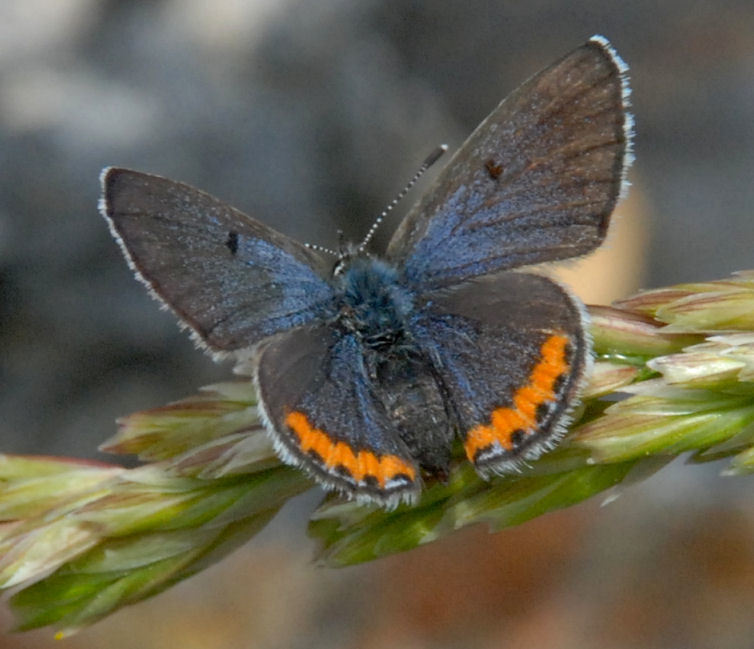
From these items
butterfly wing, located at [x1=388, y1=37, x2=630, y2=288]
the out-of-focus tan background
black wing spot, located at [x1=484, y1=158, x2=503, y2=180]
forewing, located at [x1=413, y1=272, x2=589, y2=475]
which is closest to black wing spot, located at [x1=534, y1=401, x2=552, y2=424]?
forewing, located at [x1=413, y1=272, x2=589, y2=475]

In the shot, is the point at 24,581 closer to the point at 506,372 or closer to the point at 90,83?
the point at 506,372

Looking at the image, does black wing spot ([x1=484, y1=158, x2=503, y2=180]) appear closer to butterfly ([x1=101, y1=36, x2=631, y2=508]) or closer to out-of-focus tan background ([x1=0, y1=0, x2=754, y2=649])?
butterfly ([x1=101, y1=36, x2=631, y2=508])

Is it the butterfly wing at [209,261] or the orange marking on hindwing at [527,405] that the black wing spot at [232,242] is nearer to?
the butterfly wing at [209,261]

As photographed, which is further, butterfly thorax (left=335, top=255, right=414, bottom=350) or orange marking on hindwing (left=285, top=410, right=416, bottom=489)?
butterfly thorax (left=335, top=255, right=414, bottom=350)

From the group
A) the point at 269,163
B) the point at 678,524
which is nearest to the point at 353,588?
the point at 678,524

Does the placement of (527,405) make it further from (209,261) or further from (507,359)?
(209,261)

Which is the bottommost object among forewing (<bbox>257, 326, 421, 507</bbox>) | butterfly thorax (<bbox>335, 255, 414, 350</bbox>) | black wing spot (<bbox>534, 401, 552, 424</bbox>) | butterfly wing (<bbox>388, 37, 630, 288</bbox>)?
black wing spot (<bbox>534, 401, 552, 424</bbox>)

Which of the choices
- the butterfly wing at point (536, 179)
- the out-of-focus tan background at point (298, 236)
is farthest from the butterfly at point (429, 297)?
the out-of-focus tan background at point (298, 236)

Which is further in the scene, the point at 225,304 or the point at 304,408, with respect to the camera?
the point at 225,304

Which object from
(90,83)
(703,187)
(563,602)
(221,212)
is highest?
(90,83)
